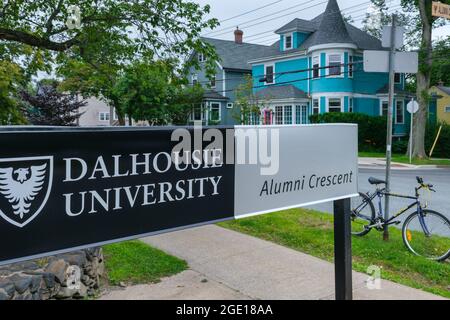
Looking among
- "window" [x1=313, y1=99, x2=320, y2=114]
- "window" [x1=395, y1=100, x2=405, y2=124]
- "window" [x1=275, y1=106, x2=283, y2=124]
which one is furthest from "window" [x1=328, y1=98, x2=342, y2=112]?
"window" [x1=395, y1=100, x2=405, y2=124]

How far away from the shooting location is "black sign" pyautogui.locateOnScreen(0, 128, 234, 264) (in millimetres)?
2041

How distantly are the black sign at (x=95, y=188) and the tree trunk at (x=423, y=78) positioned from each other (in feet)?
75.9

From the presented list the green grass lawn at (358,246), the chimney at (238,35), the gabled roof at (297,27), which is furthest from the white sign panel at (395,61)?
the chimney at (238,35)

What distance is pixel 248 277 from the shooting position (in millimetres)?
4719

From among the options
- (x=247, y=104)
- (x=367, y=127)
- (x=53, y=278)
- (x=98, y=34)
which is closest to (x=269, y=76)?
(x=247, y=104)

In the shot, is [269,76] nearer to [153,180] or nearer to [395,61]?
[395,61]

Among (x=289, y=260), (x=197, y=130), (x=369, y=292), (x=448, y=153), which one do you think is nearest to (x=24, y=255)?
(x=197, y=130)

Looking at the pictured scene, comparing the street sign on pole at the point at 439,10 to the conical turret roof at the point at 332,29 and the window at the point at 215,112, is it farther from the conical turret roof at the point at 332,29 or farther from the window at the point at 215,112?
the window at the point at 215,112

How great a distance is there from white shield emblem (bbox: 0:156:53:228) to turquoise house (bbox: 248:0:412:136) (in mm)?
26708

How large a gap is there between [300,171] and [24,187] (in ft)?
6.31

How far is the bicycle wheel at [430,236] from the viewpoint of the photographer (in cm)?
559

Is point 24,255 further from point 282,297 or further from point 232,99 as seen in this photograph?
point 232,99
